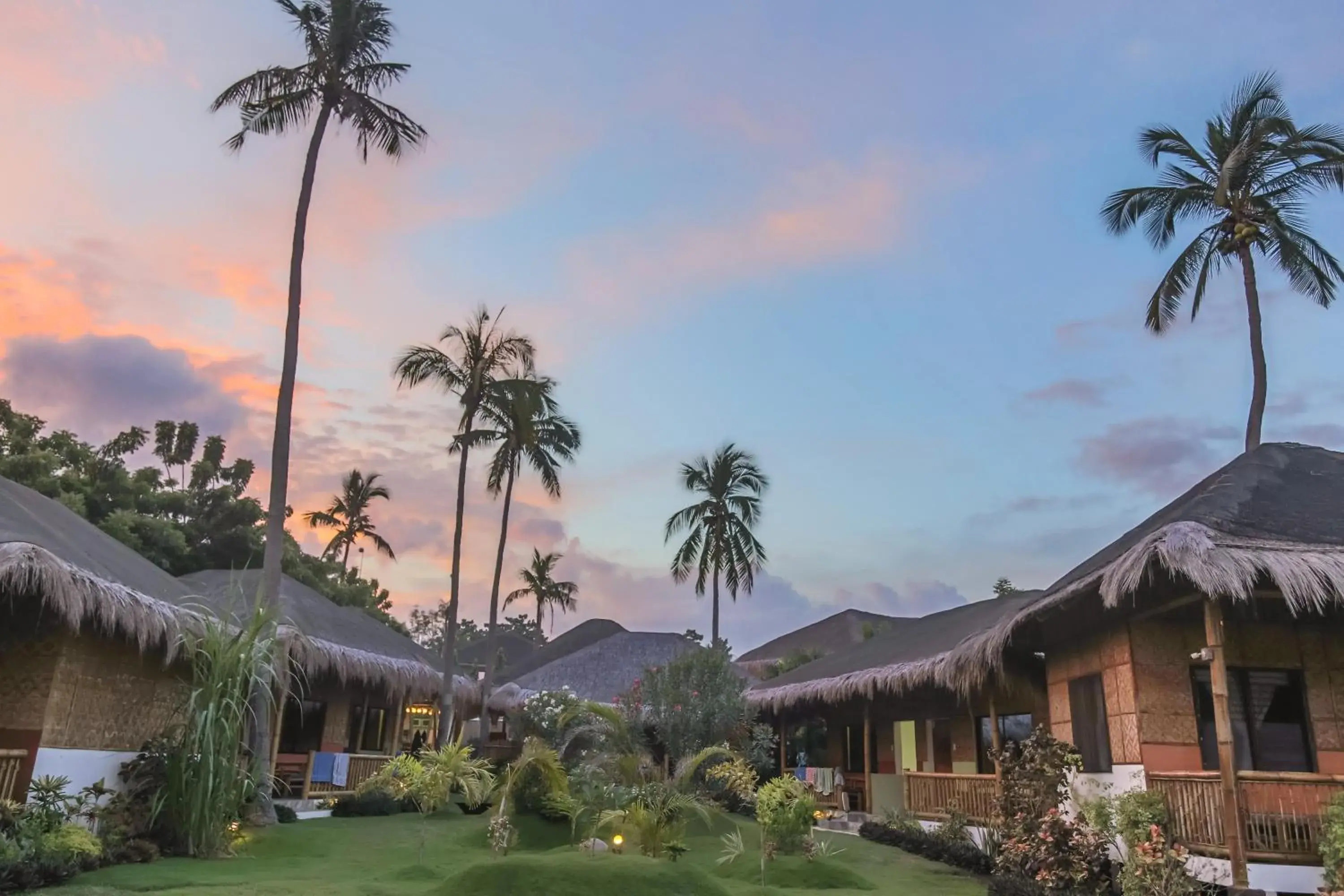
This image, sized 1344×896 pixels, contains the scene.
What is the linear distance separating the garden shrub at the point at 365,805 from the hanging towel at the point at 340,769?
80 centimetres

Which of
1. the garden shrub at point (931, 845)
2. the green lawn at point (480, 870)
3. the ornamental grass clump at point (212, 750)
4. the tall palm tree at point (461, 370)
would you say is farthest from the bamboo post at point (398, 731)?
the garden shrub at point (931, 845)

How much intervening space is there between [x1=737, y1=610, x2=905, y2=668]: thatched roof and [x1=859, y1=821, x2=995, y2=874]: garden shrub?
2093cm

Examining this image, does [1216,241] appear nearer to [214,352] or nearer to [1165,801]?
[1165,801]

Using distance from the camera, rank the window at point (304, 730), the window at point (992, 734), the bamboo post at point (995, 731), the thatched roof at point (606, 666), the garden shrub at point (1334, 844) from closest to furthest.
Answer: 1. the garden shrub at point (1334, 844)
2. the bamboo post at point (995, 731)
3. the window at point (992, 734)
4. the window at point (304, 730)
5. the thatched roof at point (606, 666)

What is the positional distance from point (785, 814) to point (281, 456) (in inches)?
351

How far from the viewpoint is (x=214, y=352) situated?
1537 centimetres

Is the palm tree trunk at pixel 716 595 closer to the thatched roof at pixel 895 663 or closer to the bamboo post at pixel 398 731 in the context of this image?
the thatched roof at pixel 895 663

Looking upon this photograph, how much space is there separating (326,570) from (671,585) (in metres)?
11.3

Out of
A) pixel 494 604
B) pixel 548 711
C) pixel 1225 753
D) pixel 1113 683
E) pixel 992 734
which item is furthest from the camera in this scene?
pixel 494 604

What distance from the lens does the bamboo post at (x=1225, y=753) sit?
7602 millimetres

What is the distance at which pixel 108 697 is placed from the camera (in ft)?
36.6

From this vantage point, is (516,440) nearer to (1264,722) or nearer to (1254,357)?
(1254,357)

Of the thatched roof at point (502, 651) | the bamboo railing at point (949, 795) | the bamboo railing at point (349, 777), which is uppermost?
the thatched roof at point (502, 651)

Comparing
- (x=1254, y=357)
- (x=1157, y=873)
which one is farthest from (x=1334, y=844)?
(x=1254, y=357)
